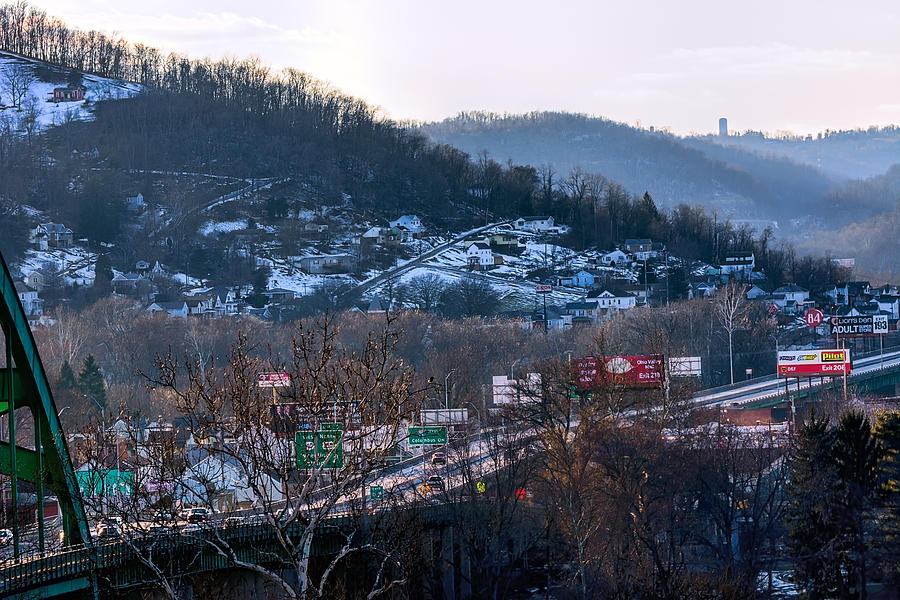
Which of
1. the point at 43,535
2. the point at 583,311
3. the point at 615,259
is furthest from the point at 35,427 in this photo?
the point at 615,259

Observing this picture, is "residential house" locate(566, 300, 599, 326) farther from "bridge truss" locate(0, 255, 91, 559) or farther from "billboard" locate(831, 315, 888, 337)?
"bridge truss" locate(0, 255, 91, 559)

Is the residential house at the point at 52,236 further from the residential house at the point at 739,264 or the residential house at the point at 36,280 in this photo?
the residential house at the point at 739,264

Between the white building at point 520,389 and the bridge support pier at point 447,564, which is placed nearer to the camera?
the bridge support pier at point 447,564

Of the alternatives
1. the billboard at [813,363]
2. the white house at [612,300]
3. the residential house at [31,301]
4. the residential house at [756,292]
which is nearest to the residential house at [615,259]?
the residential house at [756,292]

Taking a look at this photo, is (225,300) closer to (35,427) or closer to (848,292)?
(848,292)

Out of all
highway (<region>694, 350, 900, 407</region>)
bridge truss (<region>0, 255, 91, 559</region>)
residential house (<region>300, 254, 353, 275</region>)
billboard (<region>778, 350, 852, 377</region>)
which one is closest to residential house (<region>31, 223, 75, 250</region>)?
residential house (<region>300, 254, 353, 275</region>)

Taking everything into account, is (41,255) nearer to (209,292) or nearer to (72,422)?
(209,292)
